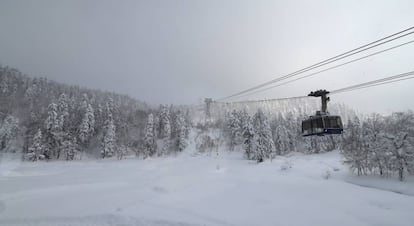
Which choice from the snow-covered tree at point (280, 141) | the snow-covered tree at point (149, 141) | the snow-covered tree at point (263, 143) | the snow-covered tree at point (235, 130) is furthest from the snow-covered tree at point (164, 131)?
the snow-covered tree at point (280, 141)

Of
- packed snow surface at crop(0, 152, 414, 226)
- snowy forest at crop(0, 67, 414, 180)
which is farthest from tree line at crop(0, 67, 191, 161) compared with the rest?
packed snow surface at crop(0, 152, 414, 226)

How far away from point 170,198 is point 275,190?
13939 mm

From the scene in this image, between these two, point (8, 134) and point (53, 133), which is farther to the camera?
point (8, 134)

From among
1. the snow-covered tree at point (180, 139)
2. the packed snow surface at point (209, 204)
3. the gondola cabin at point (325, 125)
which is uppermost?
the gondola cabin at point (325, 125)

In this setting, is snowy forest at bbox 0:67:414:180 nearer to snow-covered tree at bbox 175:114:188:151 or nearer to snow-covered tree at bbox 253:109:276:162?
snow-covered tree at bbox 253:109:276:162

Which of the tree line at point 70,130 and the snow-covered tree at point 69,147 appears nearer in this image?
the tree line at point 70,130

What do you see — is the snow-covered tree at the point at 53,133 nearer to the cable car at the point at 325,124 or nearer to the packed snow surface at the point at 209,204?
the packed snow surface at the point at 209,204

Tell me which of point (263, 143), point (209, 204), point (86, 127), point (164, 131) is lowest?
point (209, 204)

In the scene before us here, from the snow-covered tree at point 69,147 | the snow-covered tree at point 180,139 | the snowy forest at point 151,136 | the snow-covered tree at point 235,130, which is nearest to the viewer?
the snowy forest at point 151,136

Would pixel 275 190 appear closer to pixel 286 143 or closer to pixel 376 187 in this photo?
pixel 376 187

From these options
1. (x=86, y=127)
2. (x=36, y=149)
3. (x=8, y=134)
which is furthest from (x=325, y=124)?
(x=8, y=134)

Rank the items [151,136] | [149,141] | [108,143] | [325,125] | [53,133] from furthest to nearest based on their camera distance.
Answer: [151,136]
[149,141]
[108,143]
[53,133]
[325,125]

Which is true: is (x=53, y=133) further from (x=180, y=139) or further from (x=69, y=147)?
(x=180, y=139)

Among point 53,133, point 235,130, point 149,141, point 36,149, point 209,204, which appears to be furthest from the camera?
point 235,130
